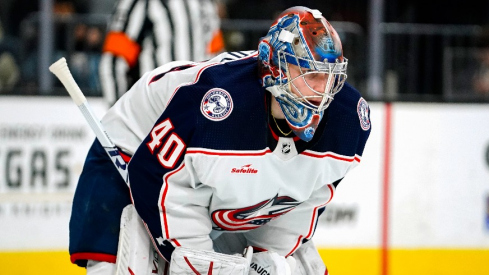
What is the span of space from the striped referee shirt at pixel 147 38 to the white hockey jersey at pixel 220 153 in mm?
1559

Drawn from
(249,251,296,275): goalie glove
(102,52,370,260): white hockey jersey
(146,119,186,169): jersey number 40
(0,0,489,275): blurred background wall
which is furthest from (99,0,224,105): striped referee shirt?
(146,119,186,169): jersey number 40

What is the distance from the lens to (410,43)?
5.16 m

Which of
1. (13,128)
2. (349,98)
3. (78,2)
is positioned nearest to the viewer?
(349,98)

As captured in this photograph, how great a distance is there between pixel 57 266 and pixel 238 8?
6.98 feet

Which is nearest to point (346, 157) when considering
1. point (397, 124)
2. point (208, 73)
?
point (208, 73)

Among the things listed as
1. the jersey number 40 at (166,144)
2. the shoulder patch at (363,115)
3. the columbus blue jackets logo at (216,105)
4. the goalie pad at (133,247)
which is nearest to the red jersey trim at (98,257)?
the goalie pad at (133,247)

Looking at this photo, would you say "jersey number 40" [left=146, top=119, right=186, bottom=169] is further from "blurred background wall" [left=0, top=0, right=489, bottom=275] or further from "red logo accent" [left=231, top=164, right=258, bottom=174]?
"blurred background wall" [left=0, top=0, right=489, bottom=275]

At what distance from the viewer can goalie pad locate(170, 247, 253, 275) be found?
2037mm

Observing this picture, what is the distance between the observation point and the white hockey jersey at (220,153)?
1952 mm

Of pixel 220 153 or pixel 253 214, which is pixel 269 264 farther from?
pixel 220 153

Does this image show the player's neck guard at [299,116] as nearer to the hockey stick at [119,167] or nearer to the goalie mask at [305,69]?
the goalie mask at [305,69]

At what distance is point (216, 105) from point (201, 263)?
414mm

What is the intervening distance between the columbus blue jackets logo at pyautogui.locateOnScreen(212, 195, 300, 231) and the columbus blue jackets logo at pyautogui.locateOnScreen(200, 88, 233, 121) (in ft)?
1.00

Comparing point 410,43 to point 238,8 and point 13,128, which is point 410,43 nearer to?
point 238,8
